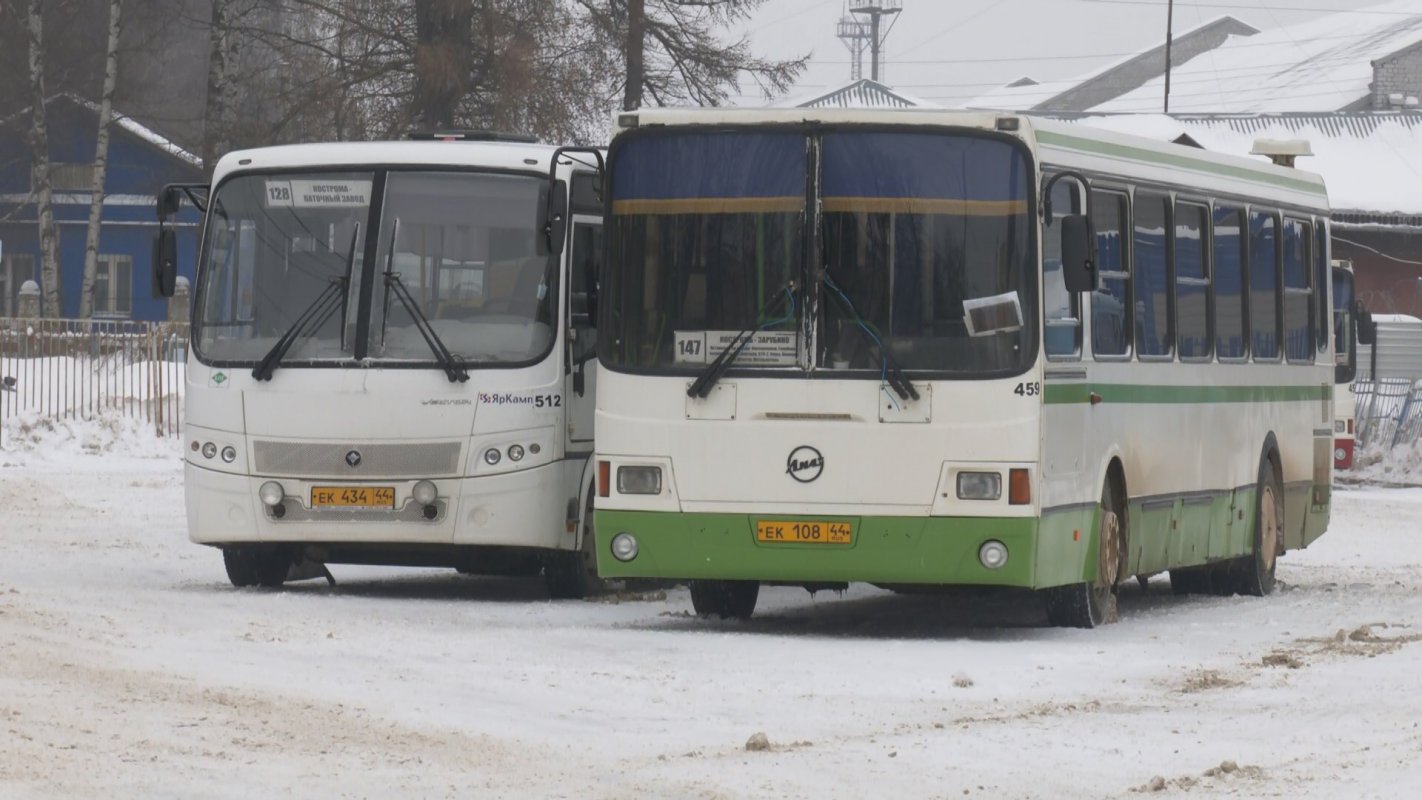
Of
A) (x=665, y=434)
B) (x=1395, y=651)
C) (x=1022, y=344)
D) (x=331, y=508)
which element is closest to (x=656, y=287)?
(x=665, y=434)

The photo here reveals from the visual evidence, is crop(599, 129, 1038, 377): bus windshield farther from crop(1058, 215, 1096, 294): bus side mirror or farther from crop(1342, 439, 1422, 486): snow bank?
crop(1342, 439, 1422, 486): snow bank

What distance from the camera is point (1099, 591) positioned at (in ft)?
50.5

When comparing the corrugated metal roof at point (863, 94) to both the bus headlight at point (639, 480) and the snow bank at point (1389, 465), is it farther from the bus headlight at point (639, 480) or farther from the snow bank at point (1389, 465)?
the bus headlight at point (639, 480)

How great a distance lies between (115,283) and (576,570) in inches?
2415

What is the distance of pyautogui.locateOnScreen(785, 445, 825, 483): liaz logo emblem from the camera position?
14.2m

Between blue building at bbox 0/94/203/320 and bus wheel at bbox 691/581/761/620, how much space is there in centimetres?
5929

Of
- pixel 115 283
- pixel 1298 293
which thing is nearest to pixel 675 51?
pixel 1298 293

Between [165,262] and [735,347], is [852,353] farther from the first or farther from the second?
[165,262]

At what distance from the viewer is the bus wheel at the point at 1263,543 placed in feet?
61.7

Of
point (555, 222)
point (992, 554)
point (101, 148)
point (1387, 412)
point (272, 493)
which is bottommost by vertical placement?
point (992, 554)

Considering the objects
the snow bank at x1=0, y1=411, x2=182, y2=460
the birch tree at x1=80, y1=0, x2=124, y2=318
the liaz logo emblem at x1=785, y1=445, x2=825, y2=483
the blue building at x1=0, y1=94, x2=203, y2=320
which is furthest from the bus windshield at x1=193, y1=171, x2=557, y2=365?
the blue building at x1=0, y1=94, x2=203, y2=320

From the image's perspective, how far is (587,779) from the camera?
30.1ft

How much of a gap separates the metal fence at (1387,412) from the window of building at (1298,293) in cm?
2107

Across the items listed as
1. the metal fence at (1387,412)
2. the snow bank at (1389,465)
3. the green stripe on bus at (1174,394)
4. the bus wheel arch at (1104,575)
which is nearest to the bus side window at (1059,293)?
the green stripe on bus at (1174,394)
